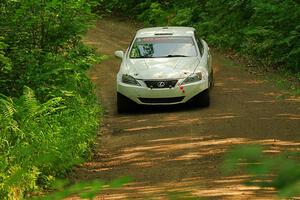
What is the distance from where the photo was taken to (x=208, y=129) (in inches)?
442

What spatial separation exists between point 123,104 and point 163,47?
169 centimetres

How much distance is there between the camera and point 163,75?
12844mm

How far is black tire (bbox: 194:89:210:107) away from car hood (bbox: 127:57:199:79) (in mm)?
550

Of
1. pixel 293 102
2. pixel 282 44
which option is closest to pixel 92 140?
pixel 293 102

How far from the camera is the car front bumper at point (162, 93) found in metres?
12.9

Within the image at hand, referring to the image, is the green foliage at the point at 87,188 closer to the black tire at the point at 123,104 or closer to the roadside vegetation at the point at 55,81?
the roadside vegetation at the point at 55,81

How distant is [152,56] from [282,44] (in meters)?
6.84

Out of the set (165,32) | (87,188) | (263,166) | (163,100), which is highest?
(263,166)

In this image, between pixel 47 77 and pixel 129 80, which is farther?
pixel 129 80

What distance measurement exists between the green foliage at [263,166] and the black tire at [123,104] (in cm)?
1151

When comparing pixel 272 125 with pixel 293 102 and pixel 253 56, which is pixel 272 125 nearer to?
pixel 293 102

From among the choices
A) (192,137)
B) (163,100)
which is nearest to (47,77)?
(163,100)

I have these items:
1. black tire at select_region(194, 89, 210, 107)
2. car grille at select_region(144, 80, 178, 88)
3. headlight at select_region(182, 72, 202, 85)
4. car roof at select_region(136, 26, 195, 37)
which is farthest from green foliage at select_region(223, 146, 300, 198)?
car roof at select_region(136, 26, 195, 37)

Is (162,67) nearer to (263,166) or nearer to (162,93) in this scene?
(162,93)
